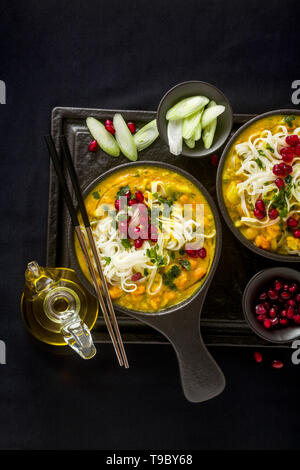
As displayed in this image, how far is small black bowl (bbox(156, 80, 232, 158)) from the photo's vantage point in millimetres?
2955

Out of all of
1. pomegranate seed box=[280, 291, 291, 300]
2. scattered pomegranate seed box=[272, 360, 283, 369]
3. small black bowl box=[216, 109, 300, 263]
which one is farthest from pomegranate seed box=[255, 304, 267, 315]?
scattered pomegranate seed box=[272, 360, 283, 369]

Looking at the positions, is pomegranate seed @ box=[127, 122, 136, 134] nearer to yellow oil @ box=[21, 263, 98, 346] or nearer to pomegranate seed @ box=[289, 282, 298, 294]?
yellow oil @ box=[21, 263, 98, 346]

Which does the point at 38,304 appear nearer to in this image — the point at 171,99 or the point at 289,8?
the point at 171,99

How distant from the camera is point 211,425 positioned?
3.30m

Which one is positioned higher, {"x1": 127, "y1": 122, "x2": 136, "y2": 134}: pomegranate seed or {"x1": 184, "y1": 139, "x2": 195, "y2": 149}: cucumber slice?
{"x1": 127, "y1": 122, "x2": 136, "y2": 134}: pomegranate seed

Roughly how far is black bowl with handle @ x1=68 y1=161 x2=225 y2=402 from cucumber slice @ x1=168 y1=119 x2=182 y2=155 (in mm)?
151

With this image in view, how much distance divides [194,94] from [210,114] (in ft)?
0.62

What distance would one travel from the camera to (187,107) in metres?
2.95

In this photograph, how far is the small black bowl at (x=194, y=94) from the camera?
116 inches

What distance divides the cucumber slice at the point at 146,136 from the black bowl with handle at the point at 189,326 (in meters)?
0.29
